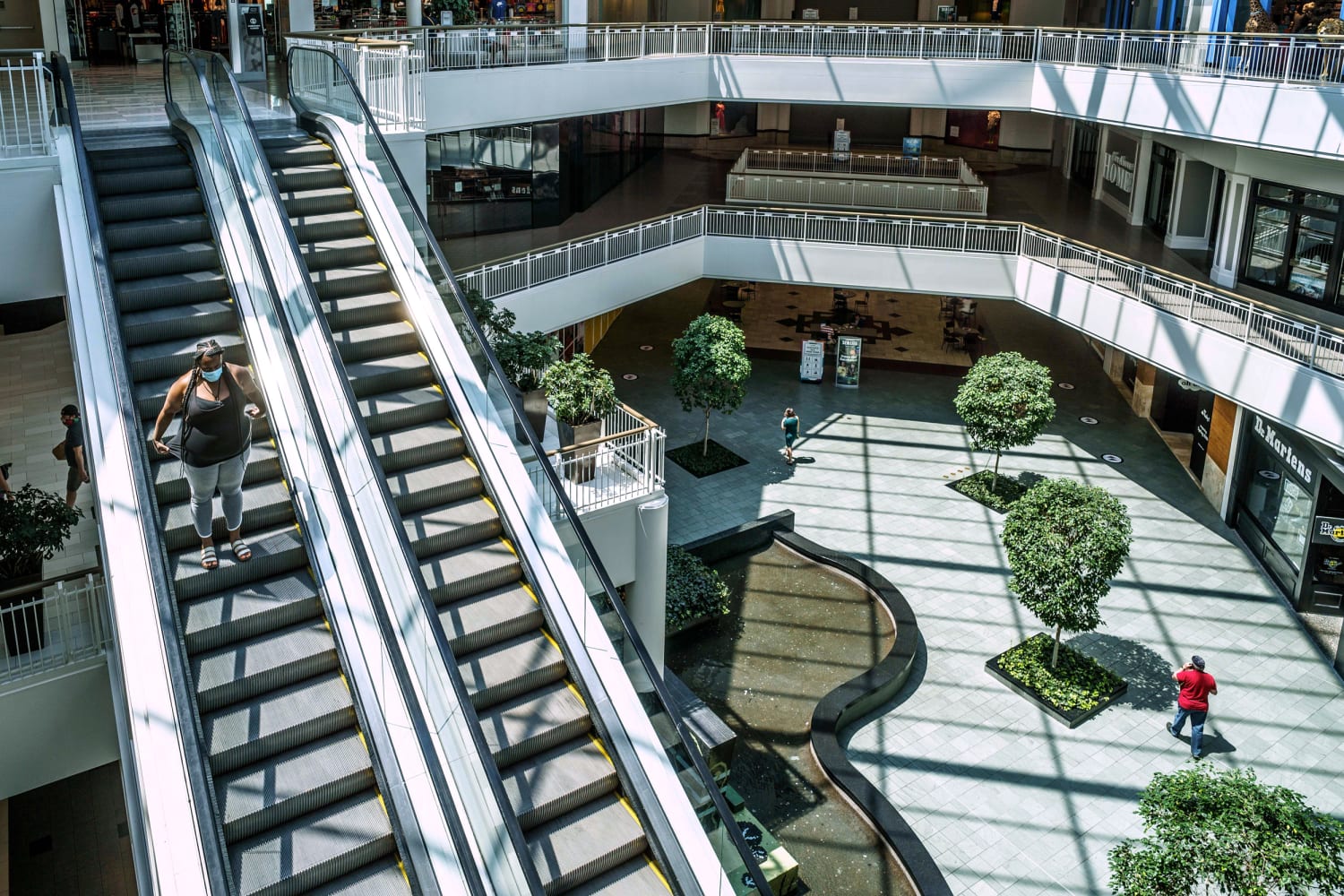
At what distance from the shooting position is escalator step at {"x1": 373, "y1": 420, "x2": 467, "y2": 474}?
408 inches

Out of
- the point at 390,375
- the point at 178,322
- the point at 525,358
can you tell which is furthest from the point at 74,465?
the point at 525,358

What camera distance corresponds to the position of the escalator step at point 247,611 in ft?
28.0

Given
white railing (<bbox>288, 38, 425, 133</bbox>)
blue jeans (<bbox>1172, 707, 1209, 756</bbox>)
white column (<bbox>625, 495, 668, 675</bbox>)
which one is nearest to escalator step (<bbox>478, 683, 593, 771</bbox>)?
white column (<bbox>625, 495, 668, 675</bbox>)

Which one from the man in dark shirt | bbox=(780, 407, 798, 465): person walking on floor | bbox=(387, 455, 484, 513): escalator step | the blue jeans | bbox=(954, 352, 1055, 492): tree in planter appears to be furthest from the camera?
bbox=(780, 407, 798, 465): person walking on floor

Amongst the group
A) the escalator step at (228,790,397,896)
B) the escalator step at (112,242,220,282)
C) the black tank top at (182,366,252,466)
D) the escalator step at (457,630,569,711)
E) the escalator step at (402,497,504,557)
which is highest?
the escalator step at (112,242,220,282)

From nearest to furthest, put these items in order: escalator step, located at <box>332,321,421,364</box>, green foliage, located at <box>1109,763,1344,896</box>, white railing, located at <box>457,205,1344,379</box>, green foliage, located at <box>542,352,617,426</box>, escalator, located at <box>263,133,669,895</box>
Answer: escalator, located at <box>263,133,669,895</box> → green foliage, located at <box>1109,763,1344,896</box> → escalator step, located at <box>332,321,421,364</box> → green foliage, located at <box>542,352,617,426</box> → white railing, located at <box>457,205,1344,379</box>

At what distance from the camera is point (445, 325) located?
11305mm

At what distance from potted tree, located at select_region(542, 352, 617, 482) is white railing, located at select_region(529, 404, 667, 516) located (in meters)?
0.52

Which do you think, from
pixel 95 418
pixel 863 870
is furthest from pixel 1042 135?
pixel 95 418

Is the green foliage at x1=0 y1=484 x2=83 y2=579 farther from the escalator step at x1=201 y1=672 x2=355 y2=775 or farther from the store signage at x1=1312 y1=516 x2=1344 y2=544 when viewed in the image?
the store signage at x1=1312 y1=516 x2=1344 y2=544

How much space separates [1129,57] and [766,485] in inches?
381

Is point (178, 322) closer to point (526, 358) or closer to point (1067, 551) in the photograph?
point (526, 358)

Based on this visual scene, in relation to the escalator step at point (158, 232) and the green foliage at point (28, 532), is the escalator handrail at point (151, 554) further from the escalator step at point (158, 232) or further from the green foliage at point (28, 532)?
the green foliage at point (28, 532)

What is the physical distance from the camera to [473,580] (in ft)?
31.9
